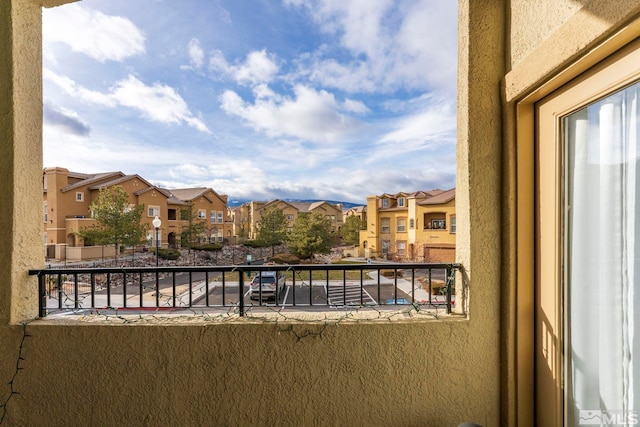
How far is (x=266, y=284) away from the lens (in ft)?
4.76

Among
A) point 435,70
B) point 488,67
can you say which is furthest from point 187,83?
point 488,67

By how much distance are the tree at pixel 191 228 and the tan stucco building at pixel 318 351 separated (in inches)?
27.1

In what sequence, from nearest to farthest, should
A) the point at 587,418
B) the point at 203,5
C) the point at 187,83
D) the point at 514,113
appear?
the point at 587,418 < the point at 514,113 < the point at 203,5 < the point at 187,83

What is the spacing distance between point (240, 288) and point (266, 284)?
145 mm

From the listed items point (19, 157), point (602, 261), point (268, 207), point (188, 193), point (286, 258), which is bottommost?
point (286, 258)

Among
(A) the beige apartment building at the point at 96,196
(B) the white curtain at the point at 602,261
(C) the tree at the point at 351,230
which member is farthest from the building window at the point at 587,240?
(A) the beige apartment building at the point at 96,196

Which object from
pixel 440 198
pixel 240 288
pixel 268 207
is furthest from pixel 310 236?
pixel 440 198

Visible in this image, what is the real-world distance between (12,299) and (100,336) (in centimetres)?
52

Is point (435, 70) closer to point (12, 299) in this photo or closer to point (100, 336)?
point (100, 336)

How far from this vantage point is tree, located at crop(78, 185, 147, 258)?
5.66ft

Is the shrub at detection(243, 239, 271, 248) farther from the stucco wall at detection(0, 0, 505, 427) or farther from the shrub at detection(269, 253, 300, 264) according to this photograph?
the stucco wall at detection(0, 0, 505, 427)

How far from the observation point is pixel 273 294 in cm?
147

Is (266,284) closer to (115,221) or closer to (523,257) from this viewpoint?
(115,221)

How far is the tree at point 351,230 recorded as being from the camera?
220cm
